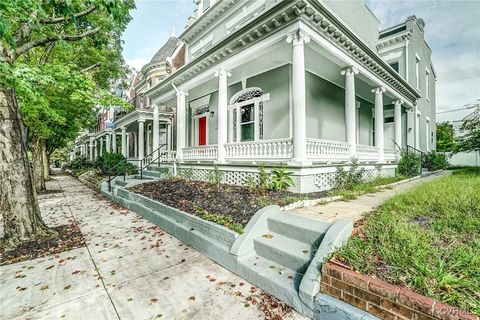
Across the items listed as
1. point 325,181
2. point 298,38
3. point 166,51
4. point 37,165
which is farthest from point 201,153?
point 166,51

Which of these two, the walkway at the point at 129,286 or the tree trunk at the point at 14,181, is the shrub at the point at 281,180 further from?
the tree trunk at the point at 14,181

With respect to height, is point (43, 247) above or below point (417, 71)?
below

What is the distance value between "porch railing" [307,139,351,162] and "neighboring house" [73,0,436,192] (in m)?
0.04

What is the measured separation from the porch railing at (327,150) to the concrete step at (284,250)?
348 centimetres

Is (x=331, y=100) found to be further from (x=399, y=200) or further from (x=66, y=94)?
(x=66, y=94)

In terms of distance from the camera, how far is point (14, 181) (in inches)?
173

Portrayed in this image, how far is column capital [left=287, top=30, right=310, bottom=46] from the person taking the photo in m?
5.91

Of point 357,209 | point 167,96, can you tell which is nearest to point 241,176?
point 357,209

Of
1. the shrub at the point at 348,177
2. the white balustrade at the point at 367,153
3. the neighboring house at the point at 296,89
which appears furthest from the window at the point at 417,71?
the shrub at the point at 348,177

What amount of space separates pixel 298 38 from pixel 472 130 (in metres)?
8.04

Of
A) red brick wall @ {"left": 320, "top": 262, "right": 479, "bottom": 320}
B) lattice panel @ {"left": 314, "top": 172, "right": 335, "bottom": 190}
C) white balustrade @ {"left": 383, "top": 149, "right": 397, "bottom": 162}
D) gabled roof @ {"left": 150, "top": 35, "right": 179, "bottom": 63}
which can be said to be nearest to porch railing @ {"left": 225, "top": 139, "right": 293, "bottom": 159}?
lattice panel @ {"left": 314, "top": 172, "right": 335, "bottom": 190}

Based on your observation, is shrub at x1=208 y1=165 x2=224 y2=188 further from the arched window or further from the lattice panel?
the lattice panel

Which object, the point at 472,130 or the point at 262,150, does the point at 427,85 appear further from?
the point at 262,150

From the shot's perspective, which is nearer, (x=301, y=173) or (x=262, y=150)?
(x=301, y=173)
